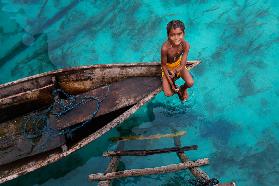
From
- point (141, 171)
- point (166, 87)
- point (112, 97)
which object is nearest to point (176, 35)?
point (166, 87)

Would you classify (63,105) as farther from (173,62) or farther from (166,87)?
(173,62)

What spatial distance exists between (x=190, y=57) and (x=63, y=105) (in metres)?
3.64

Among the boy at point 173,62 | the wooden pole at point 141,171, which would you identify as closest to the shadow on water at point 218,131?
the boy at point 173,62

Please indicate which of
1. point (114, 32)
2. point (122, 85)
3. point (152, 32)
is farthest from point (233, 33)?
point (122, 85)

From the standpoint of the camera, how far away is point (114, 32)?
9.44 meters

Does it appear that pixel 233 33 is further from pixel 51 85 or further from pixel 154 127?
pixel 51 85

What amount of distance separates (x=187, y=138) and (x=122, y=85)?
79.3 inches

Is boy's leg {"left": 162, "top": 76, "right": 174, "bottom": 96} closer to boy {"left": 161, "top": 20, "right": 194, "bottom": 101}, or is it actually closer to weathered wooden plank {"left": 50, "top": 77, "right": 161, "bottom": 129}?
boy {"left": 161, "top": 20, "right": 194, "bottom": 101}

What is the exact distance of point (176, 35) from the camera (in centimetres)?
566

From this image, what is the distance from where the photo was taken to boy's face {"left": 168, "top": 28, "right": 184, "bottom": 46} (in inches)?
219

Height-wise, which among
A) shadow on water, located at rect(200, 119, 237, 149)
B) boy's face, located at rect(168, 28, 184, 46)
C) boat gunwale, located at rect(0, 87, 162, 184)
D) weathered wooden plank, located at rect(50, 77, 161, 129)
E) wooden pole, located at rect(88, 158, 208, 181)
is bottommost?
wooden pole, located at rect(88, 158, 208, 181)

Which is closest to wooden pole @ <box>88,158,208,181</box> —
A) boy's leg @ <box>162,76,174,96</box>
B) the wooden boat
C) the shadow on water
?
the wooden boat

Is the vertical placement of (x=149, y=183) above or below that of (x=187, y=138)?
below

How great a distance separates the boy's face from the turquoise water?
262cm
